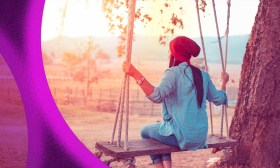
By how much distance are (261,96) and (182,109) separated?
2145 millimetres

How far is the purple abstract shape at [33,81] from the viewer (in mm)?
3418

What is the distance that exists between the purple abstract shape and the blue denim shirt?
2.65 feet

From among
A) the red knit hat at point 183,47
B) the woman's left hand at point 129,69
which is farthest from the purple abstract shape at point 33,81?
the red knit hat at point 183,47

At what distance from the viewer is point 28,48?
11.3 feet

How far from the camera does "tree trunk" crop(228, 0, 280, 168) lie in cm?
540

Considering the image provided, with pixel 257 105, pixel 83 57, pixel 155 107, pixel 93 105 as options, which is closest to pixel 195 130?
pixel 257 105

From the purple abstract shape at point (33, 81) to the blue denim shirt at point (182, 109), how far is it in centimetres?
81

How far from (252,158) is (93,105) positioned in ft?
51.7

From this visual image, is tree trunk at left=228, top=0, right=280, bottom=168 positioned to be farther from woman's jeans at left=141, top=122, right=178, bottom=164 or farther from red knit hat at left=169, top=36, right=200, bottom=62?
red knit hat at left=169, top=36, right=200, bottom=62

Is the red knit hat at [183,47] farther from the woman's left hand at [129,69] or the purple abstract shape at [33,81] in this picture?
the purple abstract shape at [33,81]

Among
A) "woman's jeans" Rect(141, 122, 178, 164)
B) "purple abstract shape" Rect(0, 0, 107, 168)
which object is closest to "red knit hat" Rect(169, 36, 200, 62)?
"woman's jeans" Rect(141, 122, 178, 164)

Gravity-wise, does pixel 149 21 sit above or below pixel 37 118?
above

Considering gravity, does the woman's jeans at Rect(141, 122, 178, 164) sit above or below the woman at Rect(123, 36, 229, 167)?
below

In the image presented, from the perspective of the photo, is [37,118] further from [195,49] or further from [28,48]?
[195,49]
